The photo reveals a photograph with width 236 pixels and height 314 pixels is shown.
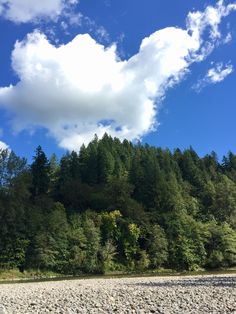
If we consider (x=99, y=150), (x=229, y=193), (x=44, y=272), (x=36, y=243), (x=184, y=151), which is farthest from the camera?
(x=184, y=151)

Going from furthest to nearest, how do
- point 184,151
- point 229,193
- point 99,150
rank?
point 184,151
point 99,150
point 229,193

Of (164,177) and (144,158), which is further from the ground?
(144,158)

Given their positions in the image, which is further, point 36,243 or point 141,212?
point 141,212

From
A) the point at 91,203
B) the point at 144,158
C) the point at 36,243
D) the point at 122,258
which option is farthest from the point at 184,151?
the point at 36,243

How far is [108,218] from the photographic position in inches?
3841

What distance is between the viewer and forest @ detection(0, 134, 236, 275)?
274 feet

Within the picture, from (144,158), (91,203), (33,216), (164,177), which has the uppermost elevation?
(144,158)

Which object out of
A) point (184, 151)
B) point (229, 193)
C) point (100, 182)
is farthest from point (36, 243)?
point (184, 151)

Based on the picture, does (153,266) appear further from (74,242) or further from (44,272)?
(44,272)

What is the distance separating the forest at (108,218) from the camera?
274 feet

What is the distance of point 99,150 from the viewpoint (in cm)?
14438

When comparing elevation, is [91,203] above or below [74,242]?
above

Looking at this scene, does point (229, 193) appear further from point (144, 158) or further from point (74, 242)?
point (74, 242)

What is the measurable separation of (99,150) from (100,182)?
1522cm
